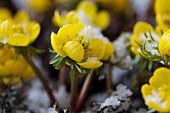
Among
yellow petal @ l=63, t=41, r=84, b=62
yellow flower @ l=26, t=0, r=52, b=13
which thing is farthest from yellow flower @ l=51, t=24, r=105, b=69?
yellow flower @ l=26, t=0, r=52, b=13

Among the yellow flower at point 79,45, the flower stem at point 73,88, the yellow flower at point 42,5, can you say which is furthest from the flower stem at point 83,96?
the yellow flower at point 42,5

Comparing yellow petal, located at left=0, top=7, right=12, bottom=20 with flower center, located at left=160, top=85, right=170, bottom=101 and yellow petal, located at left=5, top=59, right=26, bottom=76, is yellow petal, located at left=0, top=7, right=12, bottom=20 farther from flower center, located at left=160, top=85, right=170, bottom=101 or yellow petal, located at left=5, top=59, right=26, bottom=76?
flower center, located at left=160, top=85, right=170, bottom=101

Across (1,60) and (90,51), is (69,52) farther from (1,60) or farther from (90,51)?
(1,60)

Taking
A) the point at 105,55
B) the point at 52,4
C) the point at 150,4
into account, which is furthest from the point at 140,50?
the point at 52,4

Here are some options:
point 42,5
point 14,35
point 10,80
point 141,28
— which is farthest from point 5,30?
point 42,5

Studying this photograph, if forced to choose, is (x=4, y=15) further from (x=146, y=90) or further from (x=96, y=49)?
(x=146, y=90)

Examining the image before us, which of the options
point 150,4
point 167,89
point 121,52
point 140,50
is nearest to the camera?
point 167,89
